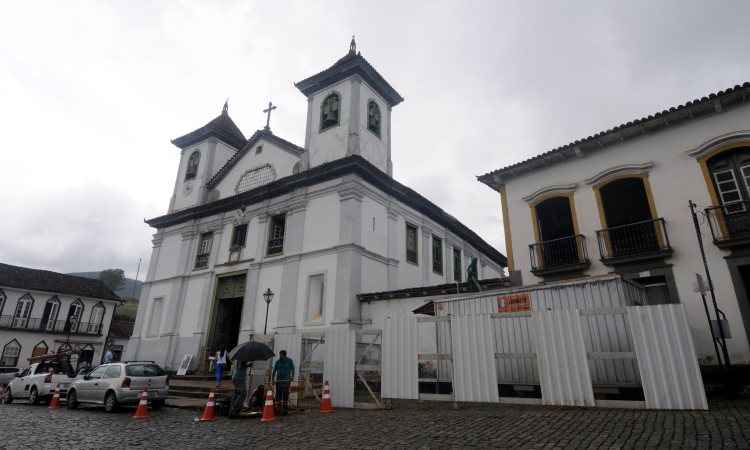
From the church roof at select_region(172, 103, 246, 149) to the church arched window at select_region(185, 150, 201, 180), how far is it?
892mm

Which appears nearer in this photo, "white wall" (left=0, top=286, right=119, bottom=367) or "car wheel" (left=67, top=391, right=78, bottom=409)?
"car wheel" (left=67, top=391, right=78, bottom=409)

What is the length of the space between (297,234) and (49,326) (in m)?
28.9

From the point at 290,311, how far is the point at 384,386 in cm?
869

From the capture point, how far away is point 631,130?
12000 mm

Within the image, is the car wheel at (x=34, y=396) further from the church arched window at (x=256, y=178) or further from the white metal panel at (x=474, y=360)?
the white metal panel at (x=474, y=360)

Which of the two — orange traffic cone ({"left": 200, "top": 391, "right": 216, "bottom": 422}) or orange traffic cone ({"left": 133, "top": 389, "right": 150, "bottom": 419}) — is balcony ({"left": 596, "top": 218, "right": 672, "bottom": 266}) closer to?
orange traffic cone ({"left": 200, "top": 391, "right": 216, "bottom": 422})

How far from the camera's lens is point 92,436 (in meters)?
7.14

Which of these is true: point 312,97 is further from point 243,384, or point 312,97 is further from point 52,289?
point 52,289

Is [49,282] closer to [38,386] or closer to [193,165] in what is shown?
[193,165]

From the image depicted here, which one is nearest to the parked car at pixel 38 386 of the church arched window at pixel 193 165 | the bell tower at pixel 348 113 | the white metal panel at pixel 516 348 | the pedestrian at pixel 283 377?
the pedestrian at pixel 283 377

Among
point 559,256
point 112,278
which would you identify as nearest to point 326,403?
point 559,256

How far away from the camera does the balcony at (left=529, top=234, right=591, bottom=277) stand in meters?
12.0

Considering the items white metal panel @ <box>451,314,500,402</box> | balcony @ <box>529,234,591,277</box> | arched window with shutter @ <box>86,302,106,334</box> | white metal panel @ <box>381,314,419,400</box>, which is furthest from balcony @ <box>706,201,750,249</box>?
arched window with shutter @ <box>86,302,106,334</box>

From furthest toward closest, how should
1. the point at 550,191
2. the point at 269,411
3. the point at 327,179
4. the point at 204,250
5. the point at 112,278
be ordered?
1. the point at 112,278
2. the point at 204,250
3. the point at 327,179
4. the point at 550,191
5. the point at 269,411
